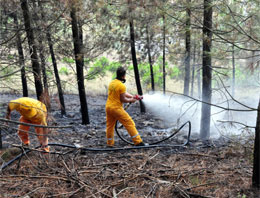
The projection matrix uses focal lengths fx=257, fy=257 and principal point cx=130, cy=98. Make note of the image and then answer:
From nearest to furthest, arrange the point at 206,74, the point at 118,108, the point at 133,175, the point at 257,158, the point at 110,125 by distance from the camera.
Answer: the point at 257,158
the point at 133,175
the point at 118,108
the point at 110,125
the point at 206,74

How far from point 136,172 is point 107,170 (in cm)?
54

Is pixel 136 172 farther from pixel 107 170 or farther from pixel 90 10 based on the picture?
pixel 90 10

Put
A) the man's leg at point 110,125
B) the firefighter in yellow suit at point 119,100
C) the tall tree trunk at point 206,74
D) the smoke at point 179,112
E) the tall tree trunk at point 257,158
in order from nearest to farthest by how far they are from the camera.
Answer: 1. the tall tree trunk at point 257,158
2. the firefighter in yellow suit at point 119,100
3. the man's leg at point 110,125
4. the tall tree trunk at point 206,74
5. the smoke at point 179,112

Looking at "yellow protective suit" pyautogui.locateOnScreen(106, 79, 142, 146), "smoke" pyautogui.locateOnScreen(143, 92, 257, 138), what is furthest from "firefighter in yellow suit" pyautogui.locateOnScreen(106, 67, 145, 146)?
"smoke" pyautogui.locateOnScreen(143, 92, 257, 138)

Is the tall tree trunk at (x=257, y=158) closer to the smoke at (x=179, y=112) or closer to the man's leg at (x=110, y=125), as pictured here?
the man's leg at (x=110, y=125)

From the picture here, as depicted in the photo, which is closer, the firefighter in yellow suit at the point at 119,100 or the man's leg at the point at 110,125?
the firefighter in yellow suit at the point at 119,100

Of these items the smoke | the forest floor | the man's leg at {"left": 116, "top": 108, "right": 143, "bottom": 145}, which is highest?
Result: the man's leg at {"left": 116, "top": 108, "right": 143, "bottom": 145}

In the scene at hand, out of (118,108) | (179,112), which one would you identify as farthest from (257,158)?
(179,112)

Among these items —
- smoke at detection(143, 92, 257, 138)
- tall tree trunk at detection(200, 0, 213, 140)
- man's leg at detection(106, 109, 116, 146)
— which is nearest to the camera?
man's leg at detection(106, 109, 116, 146)

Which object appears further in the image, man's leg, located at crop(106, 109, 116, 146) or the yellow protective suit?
man's leg, located at crop(106, 109, 116, 146)

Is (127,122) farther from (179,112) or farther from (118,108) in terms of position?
(179,112)

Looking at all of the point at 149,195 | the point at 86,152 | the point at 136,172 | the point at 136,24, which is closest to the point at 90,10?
the point at 136,24

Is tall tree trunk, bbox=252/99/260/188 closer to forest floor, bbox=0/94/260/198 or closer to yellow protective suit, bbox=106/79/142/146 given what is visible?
forest floor, bbox=0/94/260/198

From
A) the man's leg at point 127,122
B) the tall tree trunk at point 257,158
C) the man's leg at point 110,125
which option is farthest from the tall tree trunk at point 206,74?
the tall tree trunk at point 257,158
